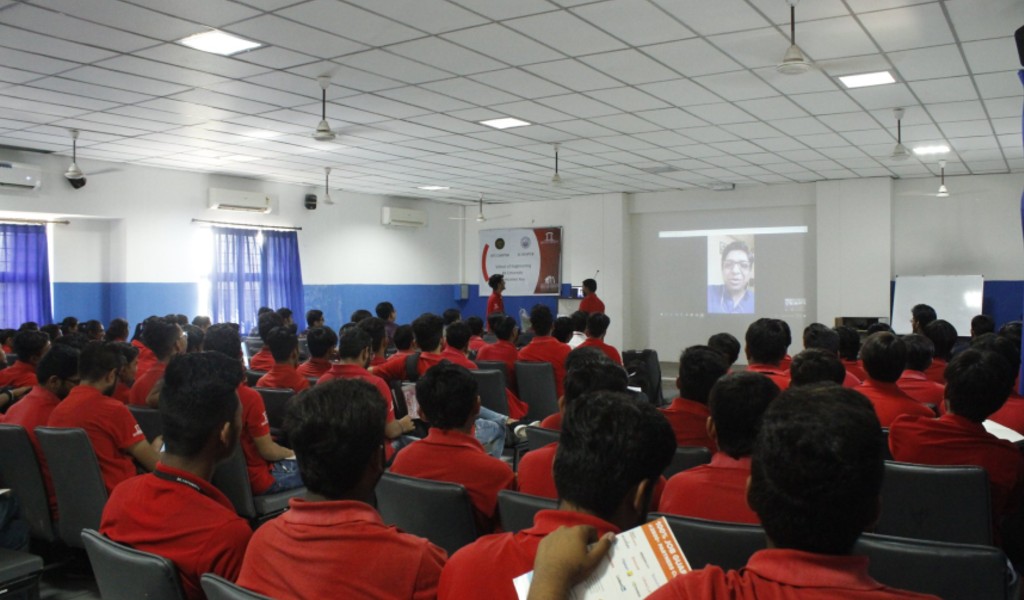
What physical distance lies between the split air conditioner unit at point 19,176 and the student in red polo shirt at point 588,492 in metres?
8.52

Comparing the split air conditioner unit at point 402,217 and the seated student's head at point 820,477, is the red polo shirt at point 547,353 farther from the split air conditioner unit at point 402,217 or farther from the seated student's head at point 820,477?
the split air conditioner unit at point 402,217

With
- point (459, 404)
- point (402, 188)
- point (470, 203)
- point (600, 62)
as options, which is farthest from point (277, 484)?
point (470, 203)

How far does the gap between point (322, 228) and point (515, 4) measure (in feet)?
26.7

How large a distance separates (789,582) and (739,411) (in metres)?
1.12

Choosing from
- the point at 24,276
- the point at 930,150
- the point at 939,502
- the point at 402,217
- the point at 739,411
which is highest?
the point at 930,150

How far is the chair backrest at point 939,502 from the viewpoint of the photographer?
2262 millimetres

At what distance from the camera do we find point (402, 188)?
38.4ft

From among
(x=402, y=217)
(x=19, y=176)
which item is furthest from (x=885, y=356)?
(x=402, y=217)

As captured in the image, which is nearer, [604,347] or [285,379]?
[285,379]

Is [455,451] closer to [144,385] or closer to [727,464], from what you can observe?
[727,464]

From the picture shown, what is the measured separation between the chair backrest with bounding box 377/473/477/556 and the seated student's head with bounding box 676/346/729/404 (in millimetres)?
1209

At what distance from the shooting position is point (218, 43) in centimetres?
481

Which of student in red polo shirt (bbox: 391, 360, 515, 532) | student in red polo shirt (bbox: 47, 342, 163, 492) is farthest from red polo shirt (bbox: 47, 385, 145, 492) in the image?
student in red polo shirt (bbox: 391, 360, 515, 532)

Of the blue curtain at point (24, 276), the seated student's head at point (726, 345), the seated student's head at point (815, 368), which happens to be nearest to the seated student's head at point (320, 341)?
the seated student's head at point (726, 345)
